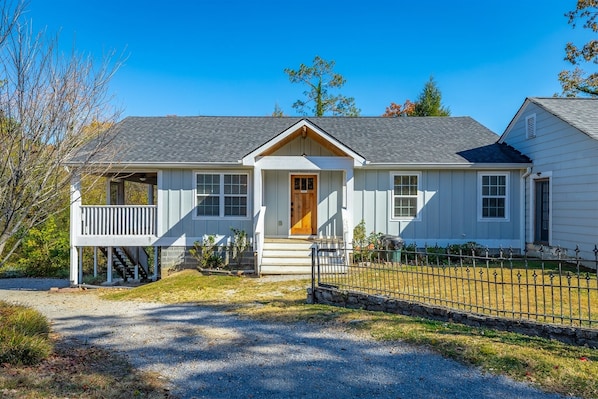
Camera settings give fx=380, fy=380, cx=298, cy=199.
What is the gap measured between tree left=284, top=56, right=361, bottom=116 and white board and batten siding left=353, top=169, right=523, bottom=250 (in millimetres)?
21331

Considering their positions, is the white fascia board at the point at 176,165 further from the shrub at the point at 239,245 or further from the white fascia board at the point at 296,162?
the shrub at the point at 239,245

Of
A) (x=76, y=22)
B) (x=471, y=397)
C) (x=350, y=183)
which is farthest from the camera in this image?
(x=350, y=183)

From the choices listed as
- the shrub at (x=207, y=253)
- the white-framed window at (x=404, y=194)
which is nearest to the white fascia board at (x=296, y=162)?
the white-framed window at (x=404, y=194)

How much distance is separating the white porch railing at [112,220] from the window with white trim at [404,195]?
8.40 metres

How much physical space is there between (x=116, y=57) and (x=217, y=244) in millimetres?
7042

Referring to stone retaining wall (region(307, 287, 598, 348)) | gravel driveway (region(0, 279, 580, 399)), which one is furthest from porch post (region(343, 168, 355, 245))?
gravel driveway (region(0, 279, 580, 399))

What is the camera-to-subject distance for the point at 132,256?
14.7 metres

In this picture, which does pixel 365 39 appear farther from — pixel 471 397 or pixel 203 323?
pixel 471 397

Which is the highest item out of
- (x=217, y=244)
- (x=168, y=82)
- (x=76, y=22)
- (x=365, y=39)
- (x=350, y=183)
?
(x=365, y=39)

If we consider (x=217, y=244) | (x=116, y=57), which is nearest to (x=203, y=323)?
(x=116, y=57)

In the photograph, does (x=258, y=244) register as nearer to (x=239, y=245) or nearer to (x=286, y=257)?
(x=286, y=257)

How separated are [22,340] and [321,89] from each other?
104ft

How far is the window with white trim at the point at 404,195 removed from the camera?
43.1 ft

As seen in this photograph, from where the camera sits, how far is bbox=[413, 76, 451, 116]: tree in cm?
2999
